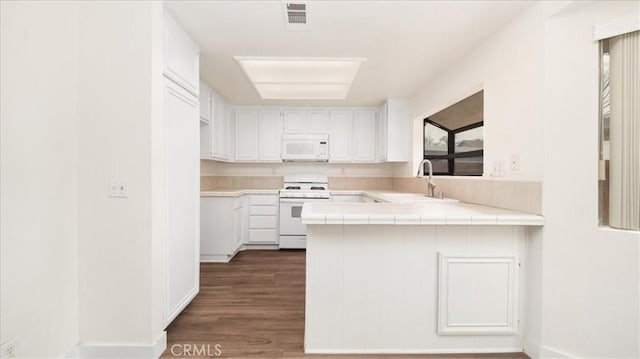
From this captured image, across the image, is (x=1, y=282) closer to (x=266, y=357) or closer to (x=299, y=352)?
(x=266, y=357)

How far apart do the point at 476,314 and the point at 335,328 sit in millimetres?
885

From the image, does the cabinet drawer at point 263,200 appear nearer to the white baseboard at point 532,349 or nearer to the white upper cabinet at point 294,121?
the white upper cabinet at point 294,121

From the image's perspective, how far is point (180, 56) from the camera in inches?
91.9

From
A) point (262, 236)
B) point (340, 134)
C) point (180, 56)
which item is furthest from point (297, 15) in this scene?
point (262, 236)

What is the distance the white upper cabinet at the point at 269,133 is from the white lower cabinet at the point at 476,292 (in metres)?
3.58

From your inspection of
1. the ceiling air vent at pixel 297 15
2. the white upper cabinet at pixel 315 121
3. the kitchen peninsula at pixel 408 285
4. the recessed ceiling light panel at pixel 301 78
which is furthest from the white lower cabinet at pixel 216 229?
the ceiling air vent at pixel 297 15

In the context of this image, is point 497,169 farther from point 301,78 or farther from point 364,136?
point 364,136

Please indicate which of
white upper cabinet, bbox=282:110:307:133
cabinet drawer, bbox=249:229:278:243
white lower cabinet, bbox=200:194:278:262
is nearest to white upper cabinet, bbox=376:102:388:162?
white upper cabinet, bbox=282:110:307:133

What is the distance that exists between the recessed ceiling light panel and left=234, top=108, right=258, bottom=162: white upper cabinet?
602 millimetres

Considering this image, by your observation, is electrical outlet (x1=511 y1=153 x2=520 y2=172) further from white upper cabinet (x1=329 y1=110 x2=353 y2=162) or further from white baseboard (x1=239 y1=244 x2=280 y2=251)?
white baseboard (x1=239 y1=244 x2=280 y2=251)

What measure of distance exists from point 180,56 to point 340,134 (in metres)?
3.06

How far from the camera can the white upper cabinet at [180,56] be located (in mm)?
2121

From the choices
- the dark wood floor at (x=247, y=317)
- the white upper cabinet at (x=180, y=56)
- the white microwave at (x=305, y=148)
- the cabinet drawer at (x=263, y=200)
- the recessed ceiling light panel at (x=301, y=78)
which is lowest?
the dark wood floor at (x=247, y=317)

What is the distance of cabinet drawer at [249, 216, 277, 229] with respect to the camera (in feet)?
15.4
